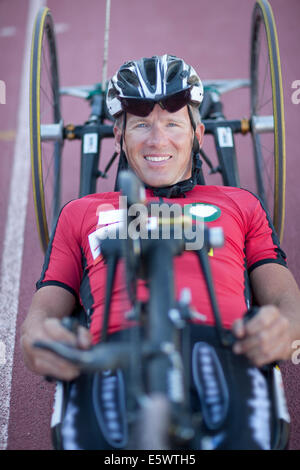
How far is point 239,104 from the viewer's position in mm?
5910

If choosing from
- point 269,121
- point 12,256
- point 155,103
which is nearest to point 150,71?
point 155,103

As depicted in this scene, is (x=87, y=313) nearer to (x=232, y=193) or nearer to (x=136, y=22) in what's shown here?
(x=232, y=193)

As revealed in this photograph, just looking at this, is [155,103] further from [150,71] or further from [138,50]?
[138,50]

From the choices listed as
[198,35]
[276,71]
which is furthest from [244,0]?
[276,71]

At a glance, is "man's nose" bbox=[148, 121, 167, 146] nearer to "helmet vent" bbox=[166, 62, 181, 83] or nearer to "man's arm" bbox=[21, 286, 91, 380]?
"helmet vent" bbox=[166, 62, 181, 83]

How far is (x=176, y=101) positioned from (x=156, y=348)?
1.46 metres

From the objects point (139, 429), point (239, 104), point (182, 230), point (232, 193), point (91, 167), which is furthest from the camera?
point (239, 104)

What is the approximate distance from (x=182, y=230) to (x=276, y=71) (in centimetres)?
162

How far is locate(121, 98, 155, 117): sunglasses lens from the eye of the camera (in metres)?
2.54

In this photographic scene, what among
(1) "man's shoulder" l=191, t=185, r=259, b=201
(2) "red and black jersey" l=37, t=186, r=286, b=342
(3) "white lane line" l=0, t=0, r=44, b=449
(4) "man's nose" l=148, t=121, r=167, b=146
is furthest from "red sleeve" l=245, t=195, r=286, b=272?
(3) "white lane line" l=0, t=0, r=44, b=449

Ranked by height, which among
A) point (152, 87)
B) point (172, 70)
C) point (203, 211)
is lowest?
point (203, 211)

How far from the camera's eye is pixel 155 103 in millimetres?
2543

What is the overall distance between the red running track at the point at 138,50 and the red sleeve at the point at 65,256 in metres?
1.10

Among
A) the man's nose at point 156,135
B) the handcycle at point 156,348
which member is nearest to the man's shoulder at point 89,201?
the man's nose at point 156,135
